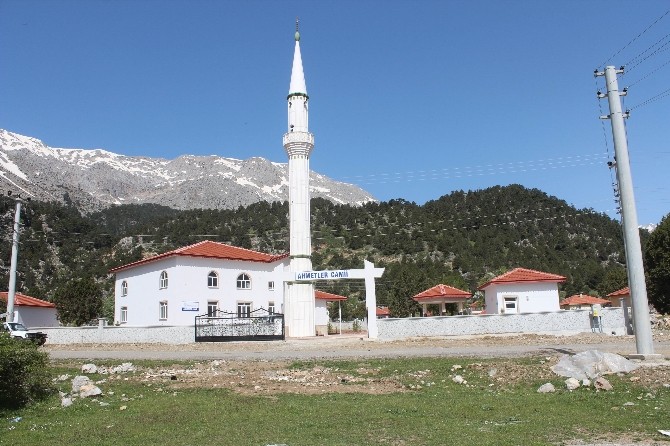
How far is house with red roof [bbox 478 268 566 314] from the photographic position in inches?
1336

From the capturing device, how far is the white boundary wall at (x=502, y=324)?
2827 centimetres

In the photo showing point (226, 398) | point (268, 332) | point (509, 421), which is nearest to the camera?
point (509, 421)

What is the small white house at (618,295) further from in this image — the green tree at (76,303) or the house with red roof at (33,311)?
the house with red roof at (33,311)

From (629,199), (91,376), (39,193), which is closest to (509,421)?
(629,199)

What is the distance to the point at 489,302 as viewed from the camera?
37875 millimetres

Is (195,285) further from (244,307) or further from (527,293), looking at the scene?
(527,293)

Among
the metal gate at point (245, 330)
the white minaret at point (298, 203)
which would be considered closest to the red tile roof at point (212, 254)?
the white minaret at point (298, 203)

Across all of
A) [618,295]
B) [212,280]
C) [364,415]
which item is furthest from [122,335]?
[618,295]

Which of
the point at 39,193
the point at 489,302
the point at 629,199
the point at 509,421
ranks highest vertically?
the point at 39,193

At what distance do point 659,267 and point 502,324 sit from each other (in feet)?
63.5

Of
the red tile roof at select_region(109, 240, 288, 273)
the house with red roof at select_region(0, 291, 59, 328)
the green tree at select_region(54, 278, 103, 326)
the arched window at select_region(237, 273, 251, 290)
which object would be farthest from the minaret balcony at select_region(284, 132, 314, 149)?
the green tree at select_region(54, 278, 103, 326)

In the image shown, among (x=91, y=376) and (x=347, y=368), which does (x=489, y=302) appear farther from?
(x=91, y=376)

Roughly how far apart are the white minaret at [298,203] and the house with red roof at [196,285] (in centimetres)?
183

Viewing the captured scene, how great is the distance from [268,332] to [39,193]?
149m
